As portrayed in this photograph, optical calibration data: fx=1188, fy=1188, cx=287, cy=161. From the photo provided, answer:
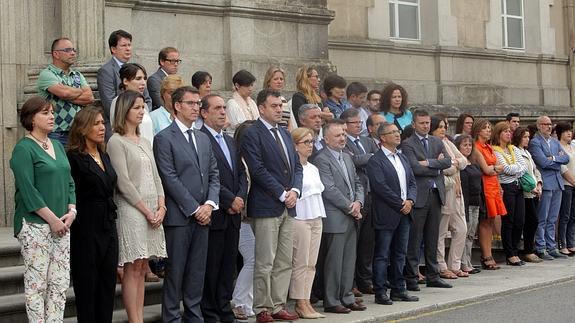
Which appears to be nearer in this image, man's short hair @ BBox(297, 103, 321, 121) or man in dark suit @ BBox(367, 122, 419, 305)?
man's short hair @ BBox(297, 103, 321, 121)

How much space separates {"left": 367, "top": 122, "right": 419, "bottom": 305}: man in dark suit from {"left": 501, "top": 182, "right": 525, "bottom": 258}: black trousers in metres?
3.77

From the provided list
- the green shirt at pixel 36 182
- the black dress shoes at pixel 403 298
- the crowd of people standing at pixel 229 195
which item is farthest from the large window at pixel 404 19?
the green shirt at pixel 36 182

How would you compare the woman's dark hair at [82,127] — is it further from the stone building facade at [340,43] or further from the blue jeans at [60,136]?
the stone building facade at [340,43]

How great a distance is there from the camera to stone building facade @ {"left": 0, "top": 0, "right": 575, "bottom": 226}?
1354 centimetres

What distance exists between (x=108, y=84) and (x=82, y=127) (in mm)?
1704

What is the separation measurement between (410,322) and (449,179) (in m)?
3.70

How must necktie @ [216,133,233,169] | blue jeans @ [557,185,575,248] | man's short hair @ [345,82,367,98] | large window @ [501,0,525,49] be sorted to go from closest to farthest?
necktie @ [216,133,233,169], man's short hair @ [345,82,367,98], blue jeans @ [557,185,575,248], large window @ [501,0,525,49]

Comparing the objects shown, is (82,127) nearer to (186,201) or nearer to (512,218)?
(186,201)

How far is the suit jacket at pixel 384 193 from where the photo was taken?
1281 centimetres

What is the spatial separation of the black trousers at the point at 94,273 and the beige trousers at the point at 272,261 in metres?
1.89

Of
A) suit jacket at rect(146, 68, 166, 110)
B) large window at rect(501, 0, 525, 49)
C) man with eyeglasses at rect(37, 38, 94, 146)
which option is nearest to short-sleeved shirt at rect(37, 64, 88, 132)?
man with eyeglasses at rect(37, 38, 94, 146)

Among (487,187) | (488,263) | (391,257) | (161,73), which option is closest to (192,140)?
(161,73)

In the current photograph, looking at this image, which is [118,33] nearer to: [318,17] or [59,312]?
[59,312]

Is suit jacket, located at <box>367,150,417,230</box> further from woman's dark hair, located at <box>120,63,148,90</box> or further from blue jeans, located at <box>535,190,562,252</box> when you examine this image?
blue jeans, located at <box>535,190,562,252</box>
